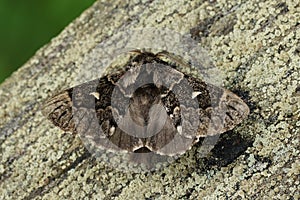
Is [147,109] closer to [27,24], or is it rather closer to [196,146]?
[196,146]

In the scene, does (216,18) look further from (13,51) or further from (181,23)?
(13,51)

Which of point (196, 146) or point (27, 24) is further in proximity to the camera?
point (27, 24)

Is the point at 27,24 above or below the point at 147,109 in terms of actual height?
above

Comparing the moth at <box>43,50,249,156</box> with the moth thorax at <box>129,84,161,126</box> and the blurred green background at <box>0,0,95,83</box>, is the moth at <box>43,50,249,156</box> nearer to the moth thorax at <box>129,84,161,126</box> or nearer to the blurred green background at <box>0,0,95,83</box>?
the moth thorax at <box>129,84,161,126</box>

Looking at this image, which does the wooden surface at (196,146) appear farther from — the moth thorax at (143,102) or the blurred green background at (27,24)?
the blurred green background at (27,24)

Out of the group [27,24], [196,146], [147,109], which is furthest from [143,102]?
[27,24]

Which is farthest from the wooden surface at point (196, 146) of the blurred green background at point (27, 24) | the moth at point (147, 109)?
the blurred green background at point (27, 24)

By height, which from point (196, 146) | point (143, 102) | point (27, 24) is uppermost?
point (27, 24)

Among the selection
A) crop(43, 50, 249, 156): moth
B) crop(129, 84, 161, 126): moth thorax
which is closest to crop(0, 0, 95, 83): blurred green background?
A: crop(43, 50, 249, 156): moth
